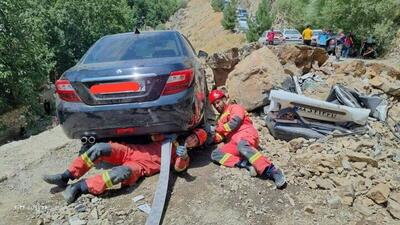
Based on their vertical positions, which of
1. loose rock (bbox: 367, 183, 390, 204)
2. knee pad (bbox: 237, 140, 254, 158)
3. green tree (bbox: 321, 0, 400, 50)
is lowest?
green tree (bbox: 321, 0, 400, 50)

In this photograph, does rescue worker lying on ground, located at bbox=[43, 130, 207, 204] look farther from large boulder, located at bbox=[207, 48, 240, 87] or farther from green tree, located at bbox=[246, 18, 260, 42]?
green tree, located at bbox=[246, 18, 260, 42]

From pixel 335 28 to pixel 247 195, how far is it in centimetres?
2350

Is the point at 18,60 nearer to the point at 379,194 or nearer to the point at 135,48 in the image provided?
the point at 135,48

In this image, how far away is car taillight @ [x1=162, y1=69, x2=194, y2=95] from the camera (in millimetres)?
3996

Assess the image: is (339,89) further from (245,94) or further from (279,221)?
(279,221)

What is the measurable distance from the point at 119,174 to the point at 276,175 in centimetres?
161

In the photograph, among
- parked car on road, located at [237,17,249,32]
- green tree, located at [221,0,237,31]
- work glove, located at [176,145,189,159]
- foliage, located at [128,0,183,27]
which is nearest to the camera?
work glove, located at [176,145,189,159]

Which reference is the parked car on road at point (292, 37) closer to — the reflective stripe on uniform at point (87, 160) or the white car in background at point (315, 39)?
the white car in background at point (315, 39)

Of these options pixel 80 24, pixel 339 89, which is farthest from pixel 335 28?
pixel 339 89

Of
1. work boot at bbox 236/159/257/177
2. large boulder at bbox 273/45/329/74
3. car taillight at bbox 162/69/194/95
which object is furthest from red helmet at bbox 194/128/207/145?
large boulder at bbox 273/45/329/74

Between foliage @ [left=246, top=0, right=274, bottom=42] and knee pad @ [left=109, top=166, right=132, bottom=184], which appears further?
foliage @ [left=246, top=0, right=274, bottom=42]

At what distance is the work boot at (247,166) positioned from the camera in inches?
170

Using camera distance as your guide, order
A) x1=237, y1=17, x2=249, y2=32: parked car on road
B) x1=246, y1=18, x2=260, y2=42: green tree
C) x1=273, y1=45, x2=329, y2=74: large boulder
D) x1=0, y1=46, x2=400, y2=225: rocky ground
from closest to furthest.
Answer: x1=0, y1=46, x2=400, y2=225: rocky ground
x1=273, y1=45, x2=329, y2=74: large boulder
x1=246, y1=18, x2=260, y2=42: green tree
x1=237, y1=17, x2=249, y2=32: parked car on road

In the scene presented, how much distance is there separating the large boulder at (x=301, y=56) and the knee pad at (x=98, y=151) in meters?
5.08
